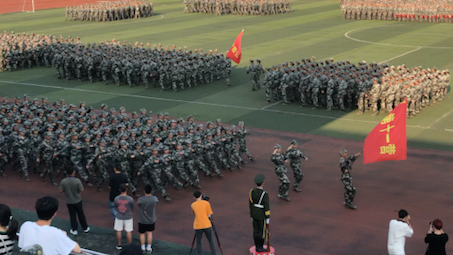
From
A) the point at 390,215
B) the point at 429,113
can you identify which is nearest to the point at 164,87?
the point at 429,113

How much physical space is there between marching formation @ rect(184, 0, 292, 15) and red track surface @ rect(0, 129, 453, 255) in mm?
40572

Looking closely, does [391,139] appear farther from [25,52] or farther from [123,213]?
[25,52]

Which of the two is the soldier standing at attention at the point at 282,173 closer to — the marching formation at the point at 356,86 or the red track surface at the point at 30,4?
the marching formation at the point at 356,86

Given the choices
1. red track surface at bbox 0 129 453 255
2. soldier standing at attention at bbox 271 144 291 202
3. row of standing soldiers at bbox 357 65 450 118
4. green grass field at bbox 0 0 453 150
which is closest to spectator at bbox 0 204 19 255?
red track surface at bbox 0 129 453 255

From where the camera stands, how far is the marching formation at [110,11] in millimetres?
58750

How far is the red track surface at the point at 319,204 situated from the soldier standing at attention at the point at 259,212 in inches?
28.8

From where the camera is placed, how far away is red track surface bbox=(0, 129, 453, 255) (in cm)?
1392

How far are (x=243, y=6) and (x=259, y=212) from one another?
48857 millimetres

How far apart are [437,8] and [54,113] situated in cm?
3913

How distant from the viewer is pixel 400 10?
52.1 meters

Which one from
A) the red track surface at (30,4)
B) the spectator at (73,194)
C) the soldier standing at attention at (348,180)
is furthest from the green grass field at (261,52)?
the spectator at (73,194)

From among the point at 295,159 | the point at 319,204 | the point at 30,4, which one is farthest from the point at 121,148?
the point at 30,4

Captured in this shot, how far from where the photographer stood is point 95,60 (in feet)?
107

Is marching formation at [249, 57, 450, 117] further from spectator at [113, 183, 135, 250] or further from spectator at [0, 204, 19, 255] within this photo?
spectator at [0, 204, 19, 255]
